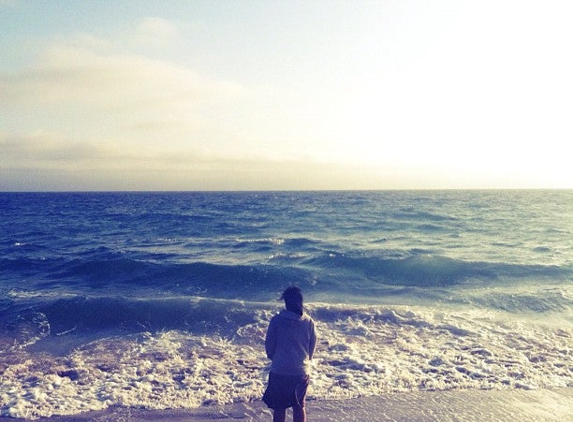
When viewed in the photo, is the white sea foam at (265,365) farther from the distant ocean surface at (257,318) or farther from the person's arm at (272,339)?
the person's arm at (272,339)

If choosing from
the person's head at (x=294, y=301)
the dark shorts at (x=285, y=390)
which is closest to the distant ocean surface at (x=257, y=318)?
the dark shorts at (x=285, y=390)

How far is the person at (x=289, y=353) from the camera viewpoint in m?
4.75

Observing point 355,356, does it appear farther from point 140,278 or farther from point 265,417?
point 140,278

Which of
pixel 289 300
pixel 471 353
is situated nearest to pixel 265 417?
pixel 289 300

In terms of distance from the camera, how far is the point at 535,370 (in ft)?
26.8

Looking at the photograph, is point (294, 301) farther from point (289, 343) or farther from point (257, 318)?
point (257, 318)

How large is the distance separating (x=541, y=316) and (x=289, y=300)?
422 inches

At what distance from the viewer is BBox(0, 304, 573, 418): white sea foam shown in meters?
7.08

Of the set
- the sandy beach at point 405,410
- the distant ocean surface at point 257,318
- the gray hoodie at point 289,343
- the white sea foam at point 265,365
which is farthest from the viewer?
the distant ocean surface at point 257,318

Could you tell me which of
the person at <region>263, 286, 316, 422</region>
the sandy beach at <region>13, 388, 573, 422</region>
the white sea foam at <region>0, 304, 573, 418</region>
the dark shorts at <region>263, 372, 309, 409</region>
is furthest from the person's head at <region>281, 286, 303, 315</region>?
the white sea foam at <region>0, 304, 573, 418</region>

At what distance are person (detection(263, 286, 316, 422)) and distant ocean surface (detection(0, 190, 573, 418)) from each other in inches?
93.9

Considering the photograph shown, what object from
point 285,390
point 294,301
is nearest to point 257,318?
point 285,390

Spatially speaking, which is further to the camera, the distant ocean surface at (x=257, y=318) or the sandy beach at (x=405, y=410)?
the distant ocean surface at (x=257, y=318)

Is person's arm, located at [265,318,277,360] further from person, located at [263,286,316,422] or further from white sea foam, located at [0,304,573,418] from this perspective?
white sea foam, located at [0,304,573,418]
